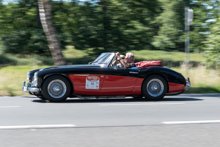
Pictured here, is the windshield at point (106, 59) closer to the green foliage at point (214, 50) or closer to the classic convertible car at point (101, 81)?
the classic convertible car at point (101, 81)

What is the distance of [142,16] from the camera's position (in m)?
25.8

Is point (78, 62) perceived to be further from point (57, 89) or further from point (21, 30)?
point (57, 89)

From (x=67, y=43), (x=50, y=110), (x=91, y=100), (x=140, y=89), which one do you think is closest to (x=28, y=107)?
(x=50, y=110)

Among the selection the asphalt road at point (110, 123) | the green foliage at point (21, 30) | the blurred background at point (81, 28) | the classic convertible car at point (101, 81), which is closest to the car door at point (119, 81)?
the classic convertible car at point (101, 81)

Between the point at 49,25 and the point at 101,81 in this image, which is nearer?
the point at 101,81

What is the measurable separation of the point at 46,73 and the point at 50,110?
144cm

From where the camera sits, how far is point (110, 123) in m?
6.21

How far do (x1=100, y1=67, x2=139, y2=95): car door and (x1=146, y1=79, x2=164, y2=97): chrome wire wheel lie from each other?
52 centimetres

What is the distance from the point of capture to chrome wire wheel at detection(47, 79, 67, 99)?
880cm

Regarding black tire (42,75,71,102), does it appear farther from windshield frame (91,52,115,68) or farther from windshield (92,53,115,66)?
windshield (92,53,115,66)

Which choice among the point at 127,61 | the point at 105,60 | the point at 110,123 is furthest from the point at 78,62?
the point at 110,123

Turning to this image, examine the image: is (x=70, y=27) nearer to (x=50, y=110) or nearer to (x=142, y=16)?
(x=142, y=16)

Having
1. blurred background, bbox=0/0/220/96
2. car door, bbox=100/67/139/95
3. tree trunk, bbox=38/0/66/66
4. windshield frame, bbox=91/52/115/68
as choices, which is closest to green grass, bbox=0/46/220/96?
blurred background, bbox=0/0/220/96

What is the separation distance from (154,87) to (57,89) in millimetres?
2594
